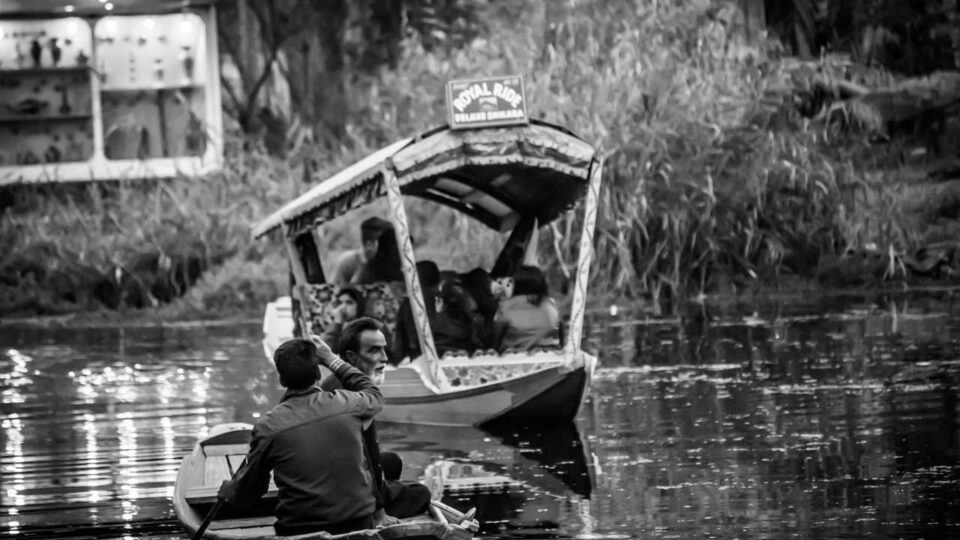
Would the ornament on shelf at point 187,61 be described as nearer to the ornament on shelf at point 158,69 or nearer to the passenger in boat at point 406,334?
the ornament on shelf at point 158,69

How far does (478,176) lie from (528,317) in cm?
250

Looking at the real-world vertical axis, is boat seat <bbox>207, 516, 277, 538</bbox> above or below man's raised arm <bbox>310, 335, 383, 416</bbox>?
below

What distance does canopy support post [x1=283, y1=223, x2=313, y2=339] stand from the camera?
66.9ft

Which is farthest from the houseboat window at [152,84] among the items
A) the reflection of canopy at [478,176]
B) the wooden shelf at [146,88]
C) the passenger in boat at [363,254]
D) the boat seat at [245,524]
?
the boat seat at [245,524]

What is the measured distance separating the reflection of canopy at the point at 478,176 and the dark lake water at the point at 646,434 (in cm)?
195

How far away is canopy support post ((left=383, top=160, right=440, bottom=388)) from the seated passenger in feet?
1.77

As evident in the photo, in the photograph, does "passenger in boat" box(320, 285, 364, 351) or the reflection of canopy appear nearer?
the reflection of canopy

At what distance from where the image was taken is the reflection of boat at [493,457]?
14.5 m

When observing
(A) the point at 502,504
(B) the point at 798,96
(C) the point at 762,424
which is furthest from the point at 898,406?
(B) the point at 798,96

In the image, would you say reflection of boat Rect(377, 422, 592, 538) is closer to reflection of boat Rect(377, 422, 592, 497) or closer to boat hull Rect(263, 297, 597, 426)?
reflection of boat Rect(377, 422, 592, 497)

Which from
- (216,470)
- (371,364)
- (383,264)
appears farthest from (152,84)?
(371,364)

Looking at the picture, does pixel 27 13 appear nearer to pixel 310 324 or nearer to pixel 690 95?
pixel 690 95

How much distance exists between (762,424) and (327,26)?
21226mm

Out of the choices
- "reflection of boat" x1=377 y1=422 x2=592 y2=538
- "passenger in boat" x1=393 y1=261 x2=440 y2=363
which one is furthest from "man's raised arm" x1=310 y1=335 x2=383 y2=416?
"passenger in boat" x1=393 y1=261 x2=440 y2=363
